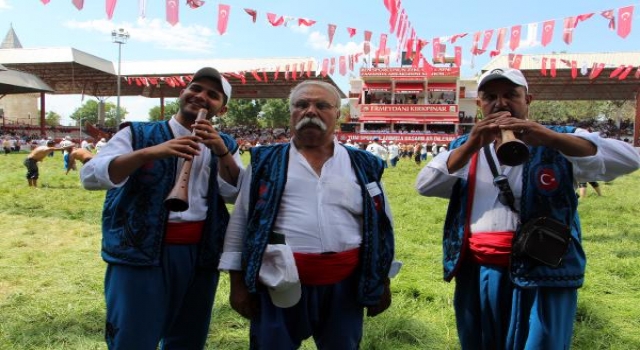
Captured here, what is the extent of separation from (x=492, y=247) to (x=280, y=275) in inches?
38.6

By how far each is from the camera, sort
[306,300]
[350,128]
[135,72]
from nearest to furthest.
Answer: [306,300]
[135,72]
[350,128]

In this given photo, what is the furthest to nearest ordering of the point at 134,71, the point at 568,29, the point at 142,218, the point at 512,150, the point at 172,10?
the point at 134,71
the point at 568,29
the point at 172,10
the point at 142,218
the point at 512,150

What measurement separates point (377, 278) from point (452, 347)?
1621mm

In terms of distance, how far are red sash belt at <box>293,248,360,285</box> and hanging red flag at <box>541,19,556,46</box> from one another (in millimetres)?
13958

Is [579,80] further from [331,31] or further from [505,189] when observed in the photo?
[505,189]

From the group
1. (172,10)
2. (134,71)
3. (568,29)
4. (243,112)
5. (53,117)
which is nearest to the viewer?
(172,10)

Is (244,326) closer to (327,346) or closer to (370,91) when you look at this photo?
(327,346)

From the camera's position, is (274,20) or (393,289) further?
(274,20)

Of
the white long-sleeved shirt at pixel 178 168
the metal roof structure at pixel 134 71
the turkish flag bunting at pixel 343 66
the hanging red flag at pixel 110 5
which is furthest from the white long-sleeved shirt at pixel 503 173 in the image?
the metal roof structure at pixel 134 71

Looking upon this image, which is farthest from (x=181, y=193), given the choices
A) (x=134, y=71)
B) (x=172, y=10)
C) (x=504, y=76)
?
(x=134, y=71)

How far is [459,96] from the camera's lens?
4772cm

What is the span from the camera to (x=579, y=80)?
38.1 m

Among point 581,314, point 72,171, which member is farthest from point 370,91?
point 581,314

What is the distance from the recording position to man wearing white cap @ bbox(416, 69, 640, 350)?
201 cm
